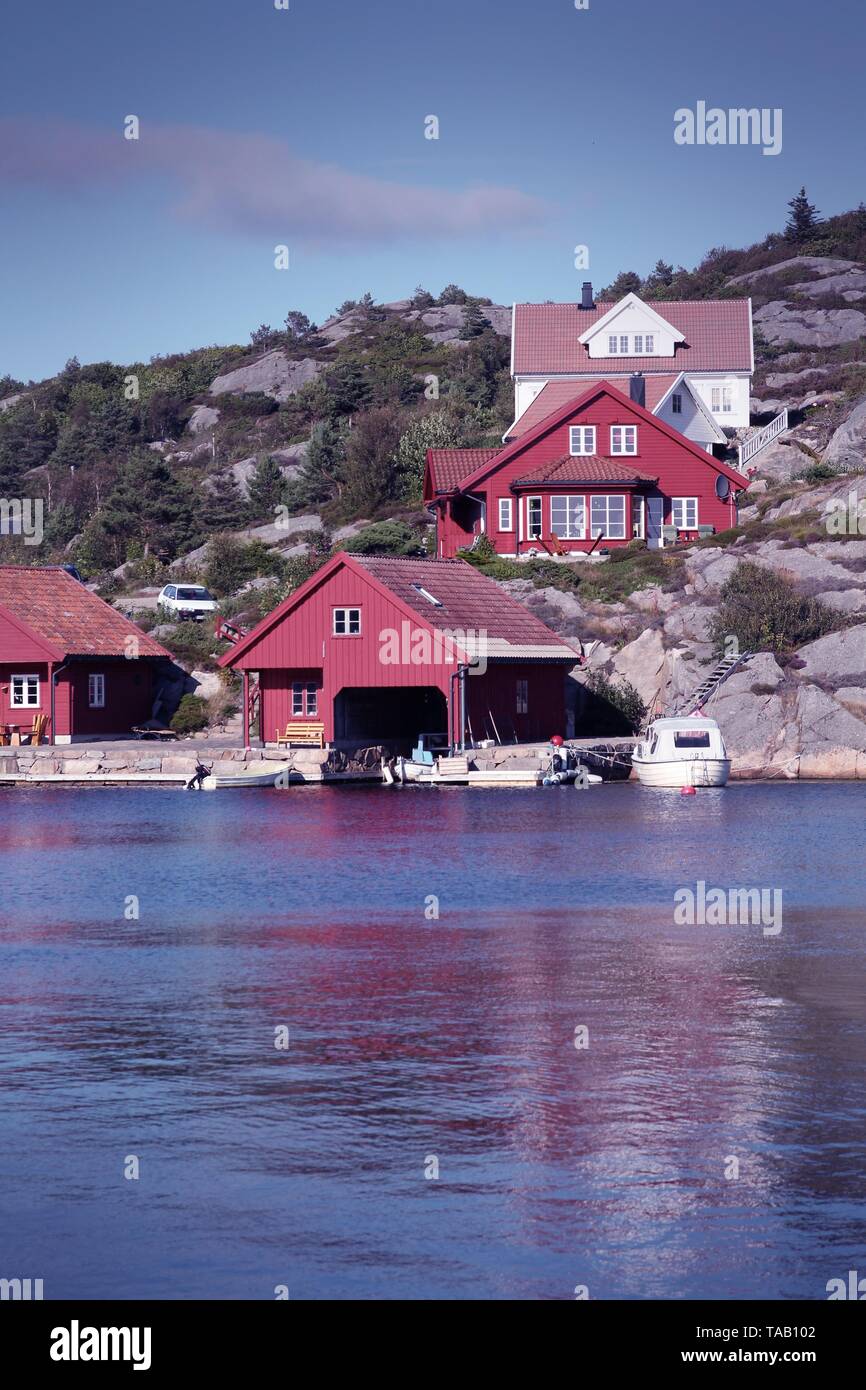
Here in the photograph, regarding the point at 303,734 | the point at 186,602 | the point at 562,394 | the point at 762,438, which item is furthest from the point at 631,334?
A: the point at 303,734

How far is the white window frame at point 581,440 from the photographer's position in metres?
75.1

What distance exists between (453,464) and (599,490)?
8.95m

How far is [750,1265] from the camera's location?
11609 mm

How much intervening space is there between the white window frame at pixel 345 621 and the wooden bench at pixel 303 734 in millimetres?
3229

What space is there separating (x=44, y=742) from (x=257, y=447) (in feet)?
199

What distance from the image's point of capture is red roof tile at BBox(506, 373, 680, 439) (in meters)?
83.5

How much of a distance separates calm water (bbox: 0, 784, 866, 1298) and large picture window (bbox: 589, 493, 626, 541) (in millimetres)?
41648

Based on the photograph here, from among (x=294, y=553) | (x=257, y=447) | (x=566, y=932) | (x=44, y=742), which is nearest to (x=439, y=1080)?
(x=566, y=932)

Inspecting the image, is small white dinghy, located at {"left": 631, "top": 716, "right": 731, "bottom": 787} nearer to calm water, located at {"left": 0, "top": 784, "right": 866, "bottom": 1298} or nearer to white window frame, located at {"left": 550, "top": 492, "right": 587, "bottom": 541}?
calm water, located at {"left": 0, "top": 784, "right": 866, "bottom": 1298}

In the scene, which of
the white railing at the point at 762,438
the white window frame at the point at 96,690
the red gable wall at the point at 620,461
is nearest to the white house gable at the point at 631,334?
the white railing at the point at 762,438

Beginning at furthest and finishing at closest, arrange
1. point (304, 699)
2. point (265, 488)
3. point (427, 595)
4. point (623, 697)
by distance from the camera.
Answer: point (265, 488) → point (623, 697) → point (304, 699) → point (427, 595)

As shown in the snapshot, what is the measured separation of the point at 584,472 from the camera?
239ft

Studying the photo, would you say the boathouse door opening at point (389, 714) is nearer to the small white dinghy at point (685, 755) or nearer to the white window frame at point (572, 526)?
the small white dinghy at point (685, 755)

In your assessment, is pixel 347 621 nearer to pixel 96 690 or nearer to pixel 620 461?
pixel 96 690
